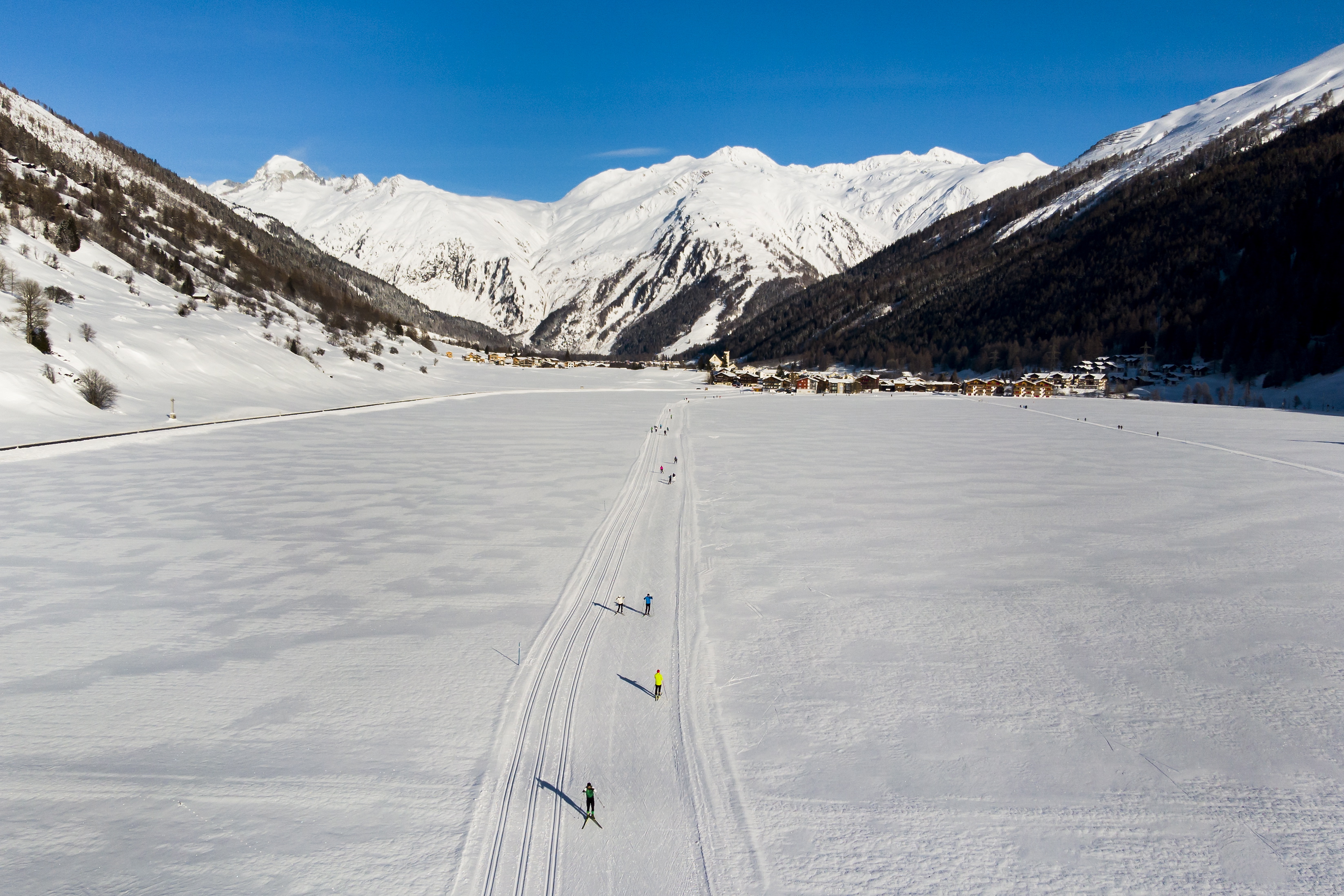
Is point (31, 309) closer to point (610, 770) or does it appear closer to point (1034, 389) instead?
point (610, 770)

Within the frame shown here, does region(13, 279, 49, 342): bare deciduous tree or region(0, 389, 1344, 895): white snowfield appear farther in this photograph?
region(13, 279, 49, 342): bare deciduous tree

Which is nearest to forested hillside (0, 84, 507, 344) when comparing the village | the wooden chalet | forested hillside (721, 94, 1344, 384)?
the village

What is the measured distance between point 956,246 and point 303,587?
686 ft

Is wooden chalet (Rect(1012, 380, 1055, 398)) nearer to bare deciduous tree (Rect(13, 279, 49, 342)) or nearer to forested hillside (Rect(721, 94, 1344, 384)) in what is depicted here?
forested hillside (Rect(721, 94, 1344, 384))

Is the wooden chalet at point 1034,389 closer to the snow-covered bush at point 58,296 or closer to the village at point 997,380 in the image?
the village at point 997,380

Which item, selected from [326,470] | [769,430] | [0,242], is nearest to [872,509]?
[326,470]

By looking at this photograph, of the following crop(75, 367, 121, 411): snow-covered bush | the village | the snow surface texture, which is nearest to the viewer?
crop(75, 367, 121, 411): snow-covered bush

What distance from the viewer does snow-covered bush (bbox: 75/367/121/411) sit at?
32.4 m

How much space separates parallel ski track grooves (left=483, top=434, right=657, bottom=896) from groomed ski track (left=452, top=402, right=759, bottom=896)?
2cm

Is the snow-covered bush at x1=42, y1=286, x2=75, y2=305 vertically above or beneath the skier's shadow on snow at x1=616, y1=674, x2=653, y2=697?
above

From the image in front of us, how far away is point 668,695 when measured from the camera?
7.84m

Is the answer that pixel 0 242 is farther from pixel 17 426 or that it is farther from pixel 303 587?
pixel 303 587

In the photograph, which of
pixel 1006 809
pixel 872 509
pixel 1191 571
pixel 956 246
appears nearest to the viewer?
pixel 1006 809

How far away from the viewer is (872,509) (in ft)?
56.0
